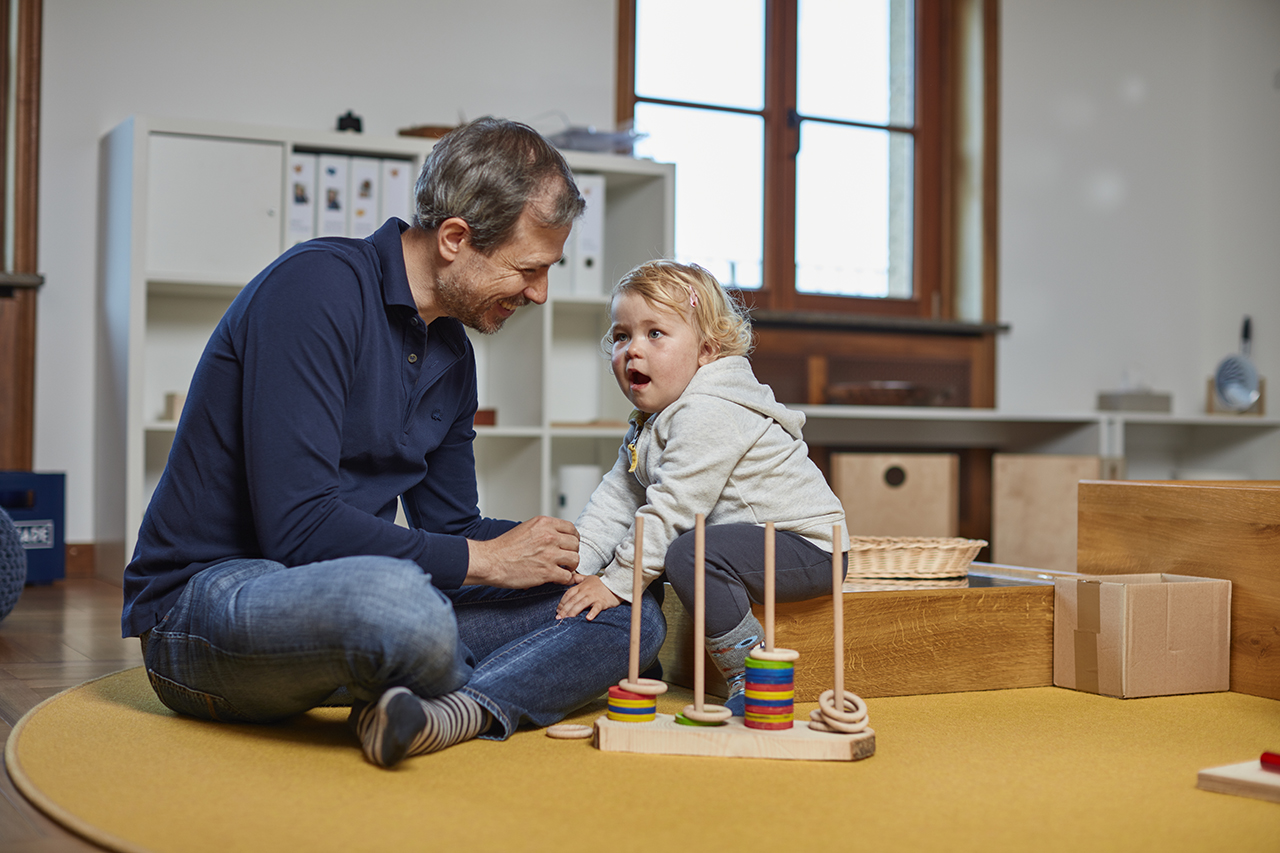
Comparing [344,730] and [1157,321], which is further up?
[1157,321]

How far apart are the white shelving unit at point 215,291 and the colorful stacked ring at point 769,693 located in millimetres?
1878

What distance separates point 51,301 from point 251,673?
225cm

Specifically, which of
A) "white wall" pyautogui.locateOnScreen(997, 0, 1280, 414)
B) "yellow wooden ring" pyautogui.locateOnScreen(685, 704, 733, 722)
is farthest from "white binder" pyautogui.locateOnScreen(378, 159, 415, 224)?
"white wall" pyautogui.locateOnScreen(997, 0, 1280, 414)

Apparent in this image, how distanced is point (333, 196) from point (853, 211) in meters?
1.93

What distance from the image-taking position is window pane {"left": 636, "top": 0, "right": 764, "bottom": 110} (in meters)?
3.93

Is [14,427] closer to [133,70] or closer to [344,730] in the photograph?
[133,70]

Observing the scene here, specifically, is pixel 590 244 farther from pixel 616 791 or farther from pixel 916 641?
pixel 616 791

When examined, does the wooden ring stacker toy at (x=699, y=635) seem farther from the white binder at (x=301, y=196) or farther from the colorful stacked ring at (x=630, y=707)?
the white binder at (x=301, y=196)

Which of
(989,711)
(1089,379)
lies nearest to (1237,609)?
(989,711)

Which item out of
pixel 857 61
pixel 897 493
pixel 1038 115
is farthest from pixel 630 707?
pixel 1038 115

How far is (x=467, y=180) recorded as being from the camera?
4.86 ft

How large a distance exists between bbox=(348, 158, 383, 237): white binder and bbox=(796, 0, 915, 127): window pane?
64.4 inches

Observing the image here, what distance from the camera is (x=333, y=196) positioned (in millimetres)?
3127

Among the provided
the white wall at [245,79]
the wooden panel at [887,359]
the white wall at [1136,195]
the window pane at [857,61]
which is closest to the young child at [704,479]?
the white wall at [245,79]
